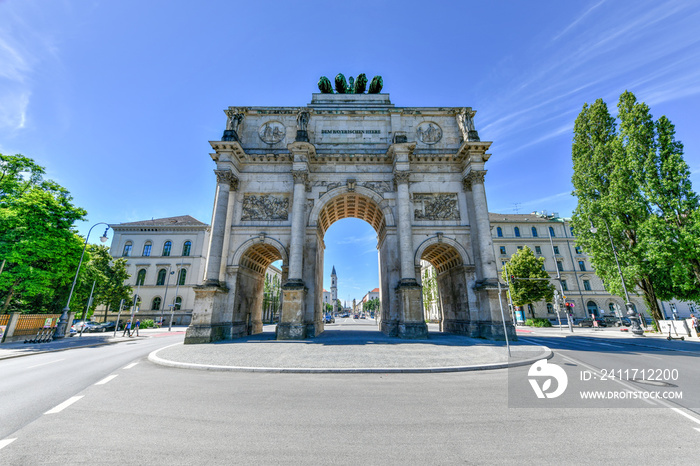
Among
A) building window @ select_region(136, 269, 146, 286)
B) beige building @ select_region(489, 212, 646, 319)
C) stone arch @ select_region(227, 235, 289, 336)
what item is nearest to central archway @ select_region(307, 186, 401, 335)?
stone arch @ select_region(227, 235, 289, 336)

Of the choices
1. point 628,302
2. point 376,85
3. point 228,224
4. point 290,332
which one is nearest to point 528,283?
point 628,302

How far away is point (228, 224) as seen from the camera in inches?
826

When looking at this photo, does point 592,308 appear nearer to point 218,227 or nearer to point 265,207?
point 265,207

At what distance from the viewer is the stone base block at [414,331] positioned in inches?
697

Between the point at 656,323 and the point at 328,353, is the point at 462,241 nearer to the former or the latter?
the point at 328,353

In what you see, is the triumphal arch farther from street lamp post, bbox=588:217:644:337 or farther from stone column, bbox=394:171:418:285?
street lamp post, bbox=588:217:644:337

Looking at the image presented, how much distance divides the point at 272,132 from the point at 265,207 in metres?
6.92

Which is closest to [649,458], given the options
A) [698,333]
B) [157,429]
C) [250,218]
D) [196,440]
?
[196,440]

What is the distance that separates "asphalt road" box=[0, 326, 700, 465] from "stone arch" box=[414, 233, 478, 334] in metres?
13.3

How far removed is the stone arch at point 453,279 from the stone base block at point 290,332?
975 cm

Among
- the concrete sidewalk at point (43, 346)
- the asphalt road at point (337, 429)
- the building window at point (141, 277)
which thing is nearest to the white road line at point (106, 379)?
the asphalt road at point (337, 429)

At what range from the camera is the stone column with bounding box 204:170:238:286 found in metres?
18.6

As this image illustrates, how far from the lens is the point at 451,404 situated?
5895mm

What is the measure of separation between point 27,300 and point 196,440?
3681 cm
